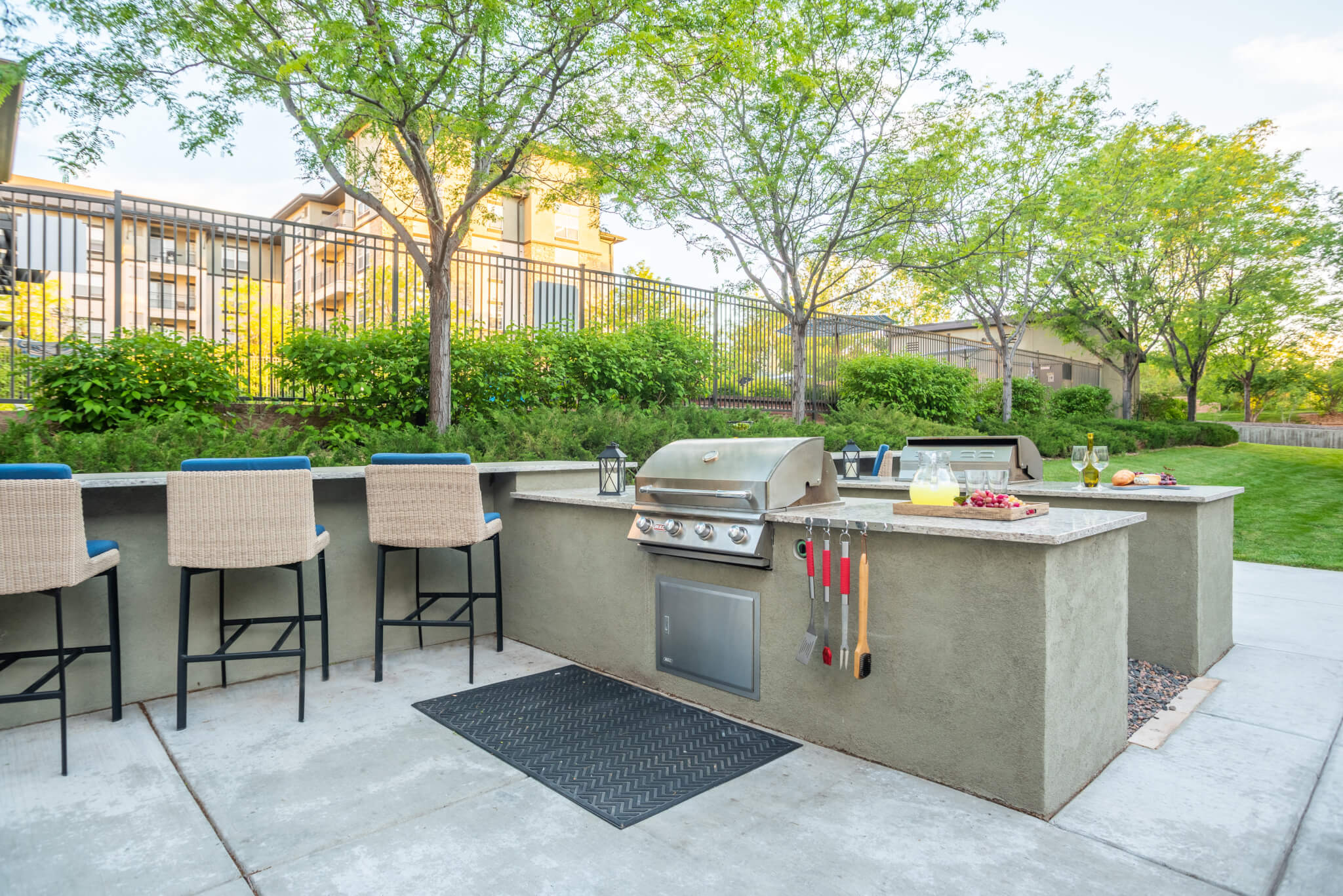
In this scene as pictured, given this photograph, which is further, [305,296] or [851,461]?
[305,296]

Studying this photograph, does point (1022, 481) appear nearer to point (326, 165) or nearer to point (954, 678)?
point (954, 678)

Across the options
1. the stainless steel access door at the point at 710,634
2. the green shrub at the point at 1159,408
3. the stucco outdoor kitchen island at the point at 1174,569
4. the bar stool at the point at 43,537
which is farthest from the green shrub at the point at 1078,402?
the bar stool at the point at 43,537

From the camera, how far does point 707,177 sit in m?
8.73

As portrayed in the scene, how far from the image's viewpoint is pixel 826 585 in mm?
2754

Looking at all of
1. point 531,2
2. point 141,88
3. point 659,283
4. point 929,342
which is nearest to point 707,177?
point 659,283

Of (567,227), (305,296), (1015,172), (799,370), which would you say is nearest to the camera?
(305,296)

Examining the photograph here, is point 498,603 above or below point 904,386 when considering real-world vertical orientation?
below

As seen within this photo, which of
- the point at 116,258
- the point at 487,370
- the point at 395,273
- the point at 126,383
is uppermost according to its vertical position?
the point at 395,273

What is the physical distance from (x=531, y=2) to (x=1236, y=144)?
60.9ft

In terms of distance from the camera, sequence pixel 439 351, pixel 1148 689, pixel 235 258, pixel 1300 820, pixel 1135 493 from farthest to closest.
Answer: pixel 235 258 < pixel 439 351 < pixel 1135 493 < pixel 1148 689 < pixel 1300 820

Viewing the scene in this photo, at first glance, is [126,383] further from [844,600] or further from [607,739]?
[844,600]

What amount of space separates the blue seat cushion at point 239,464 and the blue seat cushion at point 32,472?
1.42 ft

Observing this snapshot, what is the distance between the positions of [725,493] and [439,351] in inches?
158

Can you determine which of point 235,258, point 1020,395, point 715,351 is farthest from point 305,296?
point 1020,395
